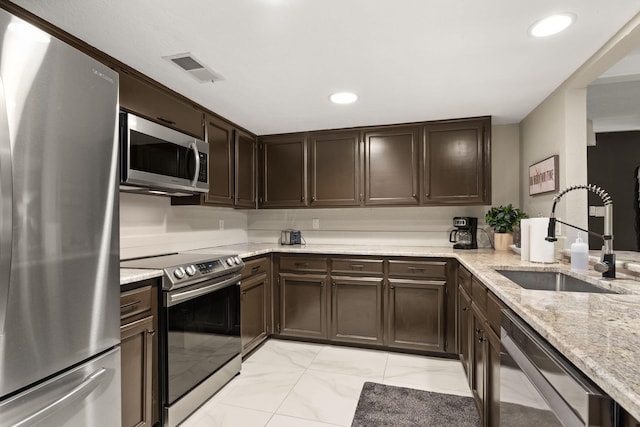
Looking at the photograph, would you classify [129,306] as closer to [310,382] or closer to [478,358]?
[310,382]

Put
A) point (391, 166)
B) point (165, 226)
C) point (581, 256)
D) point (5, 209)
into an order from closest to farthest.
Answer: point (5, 209) < point (581, 256) < point (165, 226) < point (391, 166)

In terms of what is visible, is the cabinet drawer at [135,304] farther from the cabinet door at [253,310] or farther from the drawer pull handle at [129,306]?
the cabinet door at [253,310]

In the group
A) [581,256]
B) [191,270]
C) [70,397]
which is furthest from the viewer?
[191,270]

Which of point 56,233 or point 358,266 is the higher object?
point 56,233

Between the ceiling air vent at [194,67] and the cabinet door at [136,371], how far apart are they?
1469 mm

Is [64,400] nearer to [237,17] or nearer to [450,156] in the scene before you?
[237,17]

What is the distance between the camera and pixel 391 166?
3299mm

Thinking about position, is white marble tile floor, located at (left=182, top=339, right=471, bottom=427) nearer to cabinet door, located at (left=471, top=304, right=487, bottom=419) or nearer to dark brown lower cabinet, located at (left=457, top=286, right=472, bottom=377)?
dark brown lower cabinet, located at (left=457, top=286, right=472, bottom=377)

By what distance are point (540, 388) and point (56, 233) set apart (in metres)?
1.59

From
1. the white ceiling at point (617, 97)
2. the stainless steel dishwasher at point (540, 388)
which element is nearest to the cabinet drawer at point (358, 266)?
the stainless steel dishwasher at point (540, 388)

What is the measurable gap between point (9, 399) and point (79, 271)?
0.39m

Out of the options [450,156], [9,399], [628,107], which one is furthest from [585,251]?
[9,399]

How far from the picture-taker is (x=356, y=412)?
2072 mm

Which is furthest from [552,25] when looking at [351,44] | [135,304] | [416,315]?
[135,304]
